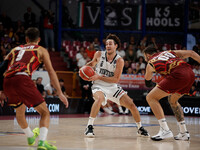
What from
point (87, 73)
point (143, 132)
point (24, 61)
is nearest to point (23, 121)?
point (24, 61)

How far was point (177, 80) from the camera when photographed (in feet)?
22.8

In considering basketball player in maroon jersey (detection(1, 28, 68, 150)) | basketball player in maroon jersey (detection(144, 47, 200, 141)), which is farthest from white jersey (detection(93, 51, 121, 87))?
basketball player in maroon jersey (detection(1, 28, 68, 150))

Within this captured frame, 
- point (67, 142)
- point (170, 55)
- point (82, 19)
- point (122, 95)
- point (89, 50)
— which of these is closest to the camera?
point (67, 142)

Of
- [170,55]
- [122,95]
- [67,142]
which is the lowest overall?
[67,142]

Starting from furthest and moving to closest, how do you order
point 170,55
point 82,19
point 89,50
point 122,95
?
point 82,19 < point 89,50 < point 122,95 < point 170,55

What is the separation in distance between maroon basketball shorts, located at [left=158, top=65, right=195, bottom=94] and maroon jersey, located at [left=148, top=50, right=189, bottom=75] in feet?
0.27

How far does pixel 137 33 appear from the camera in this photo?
21047mm

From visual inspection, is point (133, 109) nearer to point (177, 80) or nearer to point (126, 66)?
point (177, 80)

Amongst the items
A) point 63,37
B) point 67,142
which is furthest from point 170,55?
point 63,37

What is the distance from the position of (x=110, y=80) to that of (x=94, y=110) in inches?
A: 28.7

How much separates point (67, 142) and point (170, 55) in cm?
247

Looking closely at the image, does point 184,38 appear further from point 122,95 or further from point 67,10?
point 122,95

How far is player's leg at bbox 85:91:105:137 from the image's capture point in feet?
24.5

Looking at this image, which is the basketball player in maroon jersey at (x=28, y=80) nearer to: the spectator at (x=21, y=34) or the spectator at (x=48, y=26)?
the spectator at (x=21, y=34)
